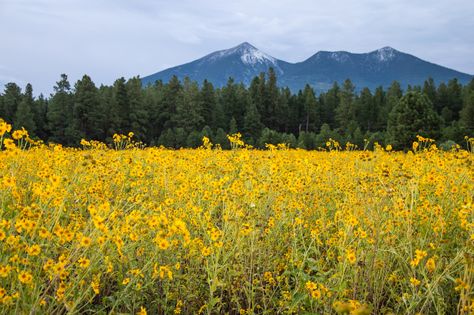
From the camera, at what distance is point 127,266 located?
9.46ft

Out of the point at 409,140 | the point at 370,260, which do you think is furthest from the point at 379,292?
the point at 409,140

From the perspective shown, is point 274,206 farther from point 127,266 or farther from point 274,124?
point 274,124

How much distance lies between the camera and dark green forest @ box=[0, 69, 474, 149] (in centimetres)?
3647

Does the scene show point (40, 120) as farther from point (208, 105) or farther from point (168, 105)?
point (208, 105)

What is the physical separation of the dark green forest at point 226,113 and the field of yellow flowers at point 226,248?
27.9m

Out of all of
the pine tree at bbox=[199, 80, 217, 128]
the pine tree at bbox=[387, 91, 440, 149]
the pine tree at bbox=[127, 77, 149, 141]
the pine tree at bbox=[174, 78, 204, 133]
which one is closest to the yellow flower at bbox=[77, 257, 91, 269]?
the pine tree at bbox=[387, 91, 440, 149]

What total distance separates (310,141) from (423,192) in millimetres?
38340

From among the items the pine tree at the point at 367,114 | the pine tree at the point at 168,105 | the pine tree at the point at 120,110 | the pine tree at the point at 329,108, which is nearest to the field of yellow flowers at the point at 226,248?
the pine tree at the point at 120,110

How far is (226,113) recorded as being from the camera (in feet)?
176

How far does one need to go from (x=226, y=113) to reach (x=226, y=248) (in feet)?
167

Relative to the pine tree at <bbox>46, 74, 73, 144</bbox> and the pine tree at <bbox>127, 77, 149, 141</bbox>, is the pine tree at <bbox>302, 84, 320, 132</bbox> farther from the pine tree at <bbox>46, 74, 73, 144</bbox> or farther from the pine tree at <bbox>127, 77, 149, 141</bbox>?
the pine tree at <bbox>46, 74, 73, 144</bbox>

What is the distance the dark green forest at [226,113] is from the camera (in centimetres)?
3647

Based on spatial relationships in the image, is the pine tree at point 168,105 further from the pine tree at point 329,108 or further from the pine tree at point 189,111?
the pine tree at point 329,108

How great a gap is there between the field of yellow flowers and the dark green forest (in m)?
27.9
